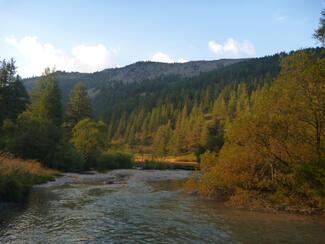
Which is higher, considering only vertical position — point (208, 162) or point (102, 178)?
point (208, 162)

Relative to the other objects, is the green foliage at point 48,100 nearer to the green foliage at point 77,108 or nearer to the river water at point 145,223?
the green foliage at point 77,108

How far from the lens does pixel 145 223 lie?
73.9 ft

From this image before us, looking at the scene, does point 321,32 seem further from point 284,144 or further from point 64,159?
point 64,159

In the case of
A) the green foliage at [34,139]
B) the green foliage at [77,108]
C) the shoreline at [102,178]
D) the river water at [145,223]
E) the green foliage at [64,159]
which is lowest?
the shoreline at [102,178]

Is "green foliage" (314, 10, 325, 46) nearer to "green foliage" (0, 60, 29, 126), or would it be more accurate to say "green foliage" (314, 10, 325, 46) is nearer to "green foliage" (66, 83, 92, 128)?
"green foliage" (0, 60, 29, 126)

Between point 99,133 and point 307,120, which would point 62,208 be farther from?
point 99,133

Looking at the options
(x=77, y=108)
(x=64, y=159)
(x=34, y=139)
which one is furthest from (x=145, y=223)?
(x=77, y=108)

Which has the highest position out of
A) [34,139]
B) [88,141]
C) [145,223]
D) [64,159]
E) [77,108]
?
[77,108]

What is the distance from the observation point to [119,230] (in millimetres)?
20438

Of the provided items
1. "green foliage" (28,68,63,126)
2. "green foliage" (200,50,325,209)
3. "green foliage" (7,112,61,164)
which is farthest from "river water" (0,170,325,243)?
"green foliage" (28,68,63,126)

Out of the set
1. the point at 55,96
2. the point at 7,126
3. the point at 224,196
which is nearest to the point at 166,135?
the point at 55,96

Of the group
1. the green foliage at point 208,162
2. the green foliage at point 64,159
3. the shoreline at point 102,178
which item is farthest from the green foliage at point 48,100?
the green foliage at point 208,162

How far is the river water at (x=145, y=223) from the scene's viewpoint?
18891 mm

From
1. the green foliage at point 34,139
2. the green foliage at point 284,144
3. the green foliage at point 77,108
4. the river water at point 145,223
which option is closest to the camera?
the river water at point 145,223
